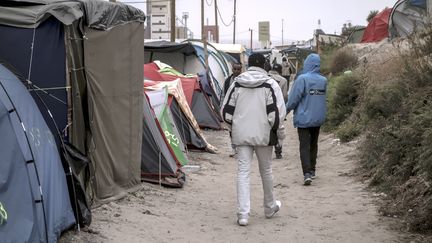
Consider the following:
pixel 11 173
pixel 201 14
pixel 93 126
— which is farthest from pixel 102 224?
pixel 201 14

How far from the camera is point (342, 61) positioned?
23.9m

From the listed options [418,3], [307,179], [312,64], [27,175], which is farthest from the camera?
[418,3]

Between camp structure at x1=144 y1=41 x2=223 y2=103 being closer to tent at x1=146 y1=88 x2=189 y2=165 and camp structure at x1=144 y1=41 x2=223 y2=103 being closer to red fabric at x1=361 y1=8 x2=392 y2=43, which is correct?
tent at x1=146 y1=88 x2=189 y2=165

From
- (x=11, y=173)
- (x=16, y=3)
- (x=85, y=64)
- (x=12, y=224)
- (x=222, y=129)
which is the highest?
(x=16, y=3)

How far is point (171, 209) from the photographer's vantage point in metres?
7.85

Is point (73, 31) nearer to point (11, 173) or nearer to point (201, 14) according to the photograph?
point (11, 173)

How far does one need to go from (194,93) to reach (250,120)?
9.27 metres

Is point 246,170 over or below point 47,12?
below

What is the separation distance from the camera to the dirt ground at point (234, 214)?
6.57 m

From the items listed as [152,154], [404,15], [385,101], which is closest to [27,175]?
[152,154]

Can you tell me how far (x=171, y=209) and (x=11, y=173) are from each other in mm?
3068

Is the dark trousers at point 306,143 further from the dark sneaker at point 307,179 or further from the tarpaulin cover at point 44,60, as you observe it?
the tarpaulin cover at point 44,60

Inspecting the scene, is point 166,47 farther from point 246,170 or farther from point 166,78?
point 246,170

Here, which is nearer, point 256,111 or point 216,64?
point 256,111
